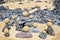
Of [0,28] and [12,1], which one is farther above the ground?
[0,28]

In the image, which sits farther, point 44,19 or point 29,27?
point 44,19

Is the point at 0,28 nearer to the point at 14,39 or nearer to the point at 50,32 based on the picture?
the point at 14,39

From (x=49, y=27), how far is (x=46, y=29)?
52 centimetres

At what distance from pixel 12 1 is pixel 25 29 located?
39.1 feet

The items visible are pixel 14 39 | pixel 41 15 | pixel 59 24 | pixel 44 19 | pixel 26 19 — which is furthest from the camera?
pixel 41 15

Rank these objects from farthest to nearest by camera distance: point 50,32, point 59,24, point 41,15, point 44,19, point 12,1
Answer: point 12,1 → point 41,15 → point 44,19 → point 59,24 → point 50,32

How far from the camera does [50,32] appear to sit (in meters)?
10.1

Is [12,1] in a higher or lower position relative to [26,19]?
lower

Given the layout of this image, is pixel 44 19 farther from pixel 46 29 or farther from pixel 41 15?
pixel 46 29

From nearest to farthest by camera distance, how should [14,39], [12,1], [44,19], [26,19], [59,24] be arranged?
[14,39] → [26,19] → [59,24] → [44,19] → [12,1]

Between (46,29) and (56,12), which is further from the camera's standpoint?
(56,12)

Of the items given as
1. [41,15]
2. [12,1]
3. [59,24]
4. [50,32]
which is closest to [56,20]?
[59,24]

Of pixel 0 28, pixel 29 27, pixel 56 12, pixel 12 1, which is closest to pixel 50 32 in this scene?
pixel 29 27

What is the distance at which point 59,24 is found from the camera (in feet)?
38.4
